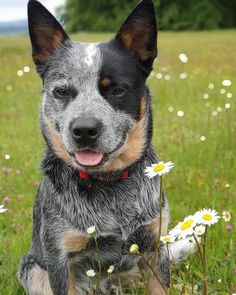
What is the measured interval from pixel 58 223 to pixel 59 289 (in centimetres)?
42

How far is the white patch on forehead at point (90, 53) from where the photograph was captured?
3.47 meters

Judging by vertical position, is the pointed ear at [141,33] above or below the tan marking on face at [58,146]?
above

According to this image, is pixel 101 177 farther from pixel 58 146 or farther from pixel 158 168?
pixel 158 168

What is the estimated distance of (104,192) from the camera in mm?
3607

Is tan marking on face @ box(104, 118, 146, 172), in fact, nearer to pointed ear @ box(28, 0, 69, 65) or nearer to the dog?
the dog

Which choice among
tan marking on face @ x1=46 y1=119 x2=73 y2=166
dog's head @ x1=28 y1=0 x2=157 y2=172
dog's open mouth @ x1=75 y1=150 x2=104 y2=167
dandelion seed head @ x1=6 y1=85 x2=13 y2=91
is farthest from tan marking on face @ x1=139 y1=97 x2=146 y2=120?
dandelion seed head @ x1=6 y1=85 x2=13 y2=91

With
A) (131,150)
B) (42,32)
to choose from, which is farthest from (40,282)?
(42,32)

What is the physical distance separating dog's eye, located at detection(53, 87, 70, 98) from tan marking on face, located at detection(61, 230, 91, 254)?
85cm

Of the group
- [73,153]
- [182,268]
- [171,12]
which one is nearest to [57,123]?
[73,153]

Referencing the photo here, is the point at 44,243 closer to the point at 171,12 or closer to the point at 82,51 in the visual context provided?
the point at 82,51

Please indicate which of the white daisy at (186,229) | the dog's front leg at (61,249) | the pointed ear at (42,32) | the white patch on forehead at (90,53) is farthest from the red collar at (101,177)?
the white daisy at (186,229)

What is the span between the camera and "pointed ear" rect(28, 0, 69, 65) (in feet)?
11.6

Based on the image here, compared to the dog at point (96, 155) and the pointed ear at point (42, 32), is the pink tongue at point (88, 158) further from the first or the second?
the pointed ear at point (42, 32)

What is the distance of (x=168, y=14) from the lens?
45875mm
